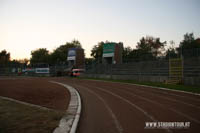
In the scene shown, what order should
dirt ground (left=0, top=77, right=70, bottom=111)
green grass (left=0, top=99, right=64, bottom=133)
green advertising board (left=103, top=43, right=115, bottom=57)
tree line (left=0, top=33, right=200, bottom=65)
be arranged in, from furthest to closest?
tree line (left=0, top=33, right=200, bottom=65) → green advertising board (left=103, top=43, right=115, bottom=57) → dirt ground (left=0, top=77, right=70, bottom=111) → green grass (left=0, top=99, right=64, bottom=133)

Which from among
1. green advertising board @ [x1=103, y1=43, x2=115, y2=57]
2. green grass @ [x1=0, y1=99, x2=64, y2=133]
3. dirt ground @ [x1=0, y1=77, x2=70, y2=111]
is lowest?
dirt ground @ [x1=0, y1=77, x2=70, y2=111]

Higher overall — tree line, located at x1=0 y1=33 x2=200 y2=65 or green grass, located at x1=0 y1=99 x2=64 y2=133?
tree line, located at x1=0 y1=33 x2=200 y2=65

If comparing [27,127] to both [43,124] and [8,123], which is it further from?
[8,123]

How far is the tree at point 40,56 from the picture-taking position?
304 ft

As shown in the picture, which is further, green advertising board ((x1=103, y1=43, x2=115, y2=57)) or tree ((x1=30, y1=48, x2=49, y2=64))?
tree ((x1=30, y1=48, x2=49, y2=64))

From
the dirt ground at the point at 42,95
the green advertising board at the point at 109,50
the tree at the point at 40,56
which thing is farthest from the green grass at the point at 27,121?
the tree at the point at 40,56

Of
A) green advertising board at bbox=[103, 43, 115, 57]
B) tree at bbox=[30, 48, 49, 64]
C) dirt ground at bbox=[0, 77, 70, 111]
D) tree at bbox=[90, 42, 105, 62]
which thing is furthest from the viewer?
tree at bbox=[30, 48, 49, 64]

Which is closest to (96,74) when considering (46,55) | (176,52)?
(176,52)

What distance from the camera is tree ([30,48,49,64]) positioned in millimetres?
92688

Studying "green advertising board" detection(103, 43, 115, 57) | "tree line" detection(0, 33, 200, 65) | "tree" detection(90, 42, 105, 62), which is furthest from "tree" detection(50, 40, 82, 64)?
"green advertising board" detection(103, 43, 115, 57)

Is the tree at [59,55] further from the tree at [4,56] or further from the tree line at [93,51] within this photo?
the tree at [4,56]

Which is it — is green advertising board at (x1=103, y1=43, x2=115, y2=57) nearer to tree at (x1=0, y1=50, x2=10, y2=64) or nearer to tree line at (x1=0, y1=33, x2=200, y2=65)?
tree line at (x1=0, y1=33, x2=200, y2=65)

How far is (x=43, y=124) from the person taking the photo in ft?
18.5

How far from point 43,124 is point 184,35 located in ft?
220
